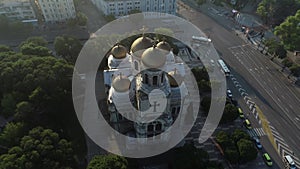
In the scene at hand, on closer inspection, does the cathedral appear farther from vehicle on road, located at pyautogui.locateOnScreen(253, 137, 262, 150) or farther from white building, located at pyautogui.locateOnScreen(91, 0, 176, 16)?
white building, located at pyautogui.locateOnScreen(91, 0, 176, 16)

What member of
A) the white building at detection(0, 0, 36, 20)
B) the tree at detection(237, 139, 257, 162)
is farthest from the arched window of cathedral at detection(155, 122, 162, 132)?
the white building at detection(0, 0, 36, 20)

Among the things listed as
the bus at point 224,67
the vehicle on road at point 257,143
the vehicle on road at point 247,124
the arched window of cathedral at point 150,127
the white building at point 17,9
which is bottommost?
the vehicle on road at point 257,143

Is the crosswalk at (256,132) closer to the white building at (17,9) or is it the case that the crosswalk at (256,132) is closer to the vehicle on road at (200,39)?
the vehicle on road at (200,39)

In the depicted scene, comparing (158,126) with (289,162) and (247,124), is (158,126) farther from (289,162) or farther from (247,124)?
(289,162)

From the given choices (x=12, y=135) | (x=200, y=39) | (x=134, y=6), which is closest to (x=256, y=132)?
(x=200, y=39)

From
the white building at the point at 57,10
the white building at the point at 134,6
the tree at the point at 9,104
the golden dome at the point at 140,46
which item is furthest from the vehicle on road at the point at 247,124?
the white building at the point at 57,10

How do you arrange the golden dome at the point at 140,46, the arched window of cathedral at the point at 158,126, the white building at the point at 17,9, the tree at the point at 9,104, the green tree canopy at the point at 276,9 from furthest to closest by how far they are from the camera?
1. the green tree canopy at the point at 276,9
2. the white building at the point at 17,9
3. the tree at the point at 9,104
4. the arched window of cathedral at the point at 158,126
5. the golden dome at the point at 140,46
